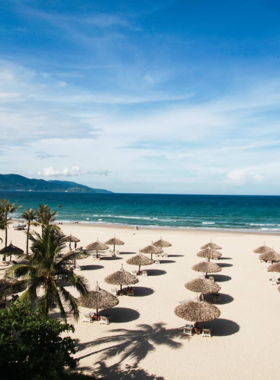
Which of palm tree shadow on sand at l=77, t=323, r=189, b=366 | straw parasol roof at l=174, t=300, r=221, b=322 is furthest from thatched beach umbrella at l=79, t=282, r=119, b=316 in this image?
straw parasol roof at l=174, t=300, r=221, b=322

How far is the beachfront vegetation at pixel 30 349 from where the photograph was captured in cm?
720

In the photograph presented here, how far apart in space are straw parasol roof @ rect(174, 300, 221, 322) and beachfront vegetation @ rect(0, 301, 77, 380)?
5.80 m

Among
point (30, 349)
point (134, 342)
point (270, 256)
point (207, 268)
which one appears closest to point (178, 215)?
point (270, 256)

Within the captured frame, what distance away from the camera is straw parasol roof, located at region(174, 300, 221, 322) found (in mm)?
12241

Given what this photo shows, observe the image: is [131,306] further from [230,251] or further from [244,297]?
[230,251]

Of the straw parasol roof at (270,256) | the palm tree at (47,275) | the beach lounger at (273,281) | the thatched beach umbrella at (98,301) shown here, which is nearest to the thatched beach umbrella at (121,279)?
the thatched beach umbrella at (98,301)

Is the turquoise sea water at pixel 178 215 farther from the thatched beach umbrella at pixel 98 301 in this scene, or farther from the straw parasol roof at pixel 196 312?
the thatched beach umbrella at pixel 98 301

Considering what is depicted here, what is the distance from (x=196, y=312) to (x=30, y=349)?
7.34m

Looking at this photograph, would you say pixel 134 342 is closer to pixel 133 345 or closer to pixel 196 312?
pixel 133 345

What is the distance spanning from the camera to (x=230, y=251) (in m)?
28.9

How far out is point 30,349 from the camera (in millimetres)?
7387

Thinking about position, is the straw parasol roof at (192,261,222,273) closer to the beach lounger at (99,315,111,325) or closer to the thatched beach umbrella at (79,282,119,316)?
the thatched beach umbrella at (79,282,119,316)

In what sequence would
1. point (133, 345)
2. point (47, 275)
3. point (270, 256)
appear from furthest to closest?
point (270, 256), point (133, 345), point (47, 275)

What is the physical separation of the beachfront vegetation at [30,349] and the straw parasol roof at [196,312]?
19.0 feet
